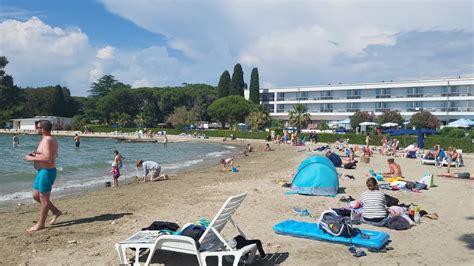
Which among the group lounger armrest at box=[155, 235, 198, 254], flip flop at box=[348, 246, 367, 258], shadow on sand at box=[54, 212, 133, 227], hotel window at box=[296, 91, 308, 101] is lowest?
shadow on sand at box=[54, 212, 133, 227]

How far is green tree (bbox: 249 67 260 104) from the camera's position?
85.2 meters

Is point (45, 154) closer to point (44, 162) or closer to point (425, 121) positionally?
point (44, 162)

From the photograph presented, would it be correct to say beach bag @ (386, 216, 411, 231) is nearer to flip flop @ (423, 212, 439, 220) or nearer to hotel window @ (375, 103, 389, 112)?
flip flop @ (423, 212, 439, 220)

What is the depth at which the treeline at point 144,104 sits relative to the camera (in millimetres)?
83000

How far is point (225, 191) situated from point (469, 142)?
92.4ft

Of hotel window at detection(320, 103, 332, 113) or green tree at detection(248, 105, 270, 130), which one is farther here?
hotel window at detection(320, 103, 332, 113)

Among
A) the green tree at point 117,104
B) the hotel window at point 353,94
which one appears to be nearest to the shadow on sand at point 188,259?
the hotel window at point 353,94

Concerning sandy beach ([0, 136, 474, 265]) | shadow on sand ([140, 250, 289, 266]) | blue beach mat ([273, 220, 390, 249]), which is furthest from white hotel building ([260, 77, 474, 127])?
shadow on sand ([140, 250, 289, 266])

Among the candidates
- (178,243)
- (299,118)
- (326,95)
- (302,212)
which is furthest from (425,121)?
(178,243)

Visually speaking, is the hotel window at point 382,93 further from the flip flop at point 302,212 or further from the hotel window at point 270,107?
the flip flop at point 302,212

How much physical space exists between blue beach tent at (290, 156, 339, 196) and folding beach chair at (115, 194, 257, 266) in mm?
5940

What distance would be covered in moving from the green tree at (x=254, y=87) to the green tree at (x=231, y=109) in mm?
4679

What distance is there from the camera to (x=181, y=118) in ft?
286

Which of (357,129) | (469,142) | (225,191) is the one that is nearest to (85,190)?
(225,191)
